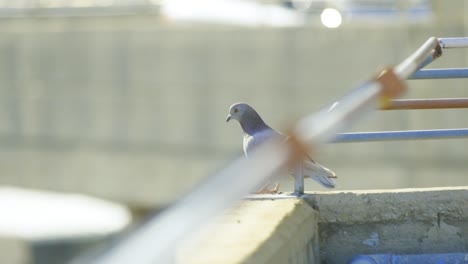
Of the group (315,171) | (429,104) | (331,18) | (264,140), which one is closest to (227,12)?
(331,18)

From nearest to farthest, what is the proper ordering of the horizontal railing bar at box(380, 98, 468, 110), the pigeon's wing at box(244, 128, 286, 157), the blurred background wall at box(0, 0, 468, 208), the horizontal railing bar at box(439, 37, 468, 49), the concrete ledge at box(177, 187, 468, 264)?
the concrete ledge at box(177, 187, 468, 264) < the horizontal railing bar at box(380, 98, 468, 110) < the horizontal railing bar at box(439, 37, 468, 49) < the pigeon's wing at box(244, 128, 286, 157) < the blurred background wall at box(0, 0, 468, 208)

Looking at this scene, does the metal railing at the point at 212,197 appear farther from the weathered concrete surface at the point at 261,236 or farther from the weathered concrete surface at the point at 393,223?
the weathered concrete surface at the point at 393,223

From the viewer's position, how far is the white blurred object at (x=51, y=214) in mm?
17781

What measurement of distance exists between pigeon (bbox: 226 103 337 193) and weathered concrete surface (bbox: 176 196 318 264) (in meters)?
1.03

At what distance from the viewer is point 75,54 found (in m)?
19.0

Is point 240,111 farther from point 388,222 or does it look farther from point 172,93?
point 172,93

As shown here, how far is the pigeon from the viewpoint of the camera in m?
6.39

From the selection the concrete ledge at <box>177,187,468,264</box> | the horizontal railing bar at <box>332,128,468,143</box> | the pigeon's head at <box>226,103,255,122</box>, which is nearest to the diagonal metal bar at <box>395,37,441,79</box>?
the horizontal railing bar at <box>332,128,468,143</box>

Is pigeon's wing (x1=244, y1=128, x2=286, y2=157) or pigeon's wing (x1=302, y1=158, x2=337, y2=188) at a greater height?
pigeon's wing (x1=244, y1=128, x2=286, y2=157)

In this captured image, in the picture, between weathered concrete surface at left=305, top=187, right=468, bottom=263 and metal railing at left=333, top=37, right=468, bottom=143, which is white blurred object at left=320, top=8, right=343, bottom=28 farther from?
weathered concrete surface at left=305, top=187, right=468, bottom=263

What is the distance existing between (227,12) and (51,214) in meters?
4.08

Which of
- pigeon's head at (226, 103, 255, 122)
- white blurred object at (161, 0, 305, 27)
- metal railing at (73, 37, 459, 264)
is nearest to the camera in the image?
metal railing at (73, 37, 459, 264)

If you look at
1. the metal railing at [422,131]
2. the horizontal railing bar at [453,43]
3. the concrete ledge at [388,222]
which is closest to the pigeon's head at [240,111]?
the horizontal railing bar at [453,43]

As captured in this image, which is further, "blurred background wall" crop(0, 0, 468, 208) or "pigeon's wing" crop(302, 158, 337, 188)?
"blurred background wall" crop(0, 0, 468, 208)
